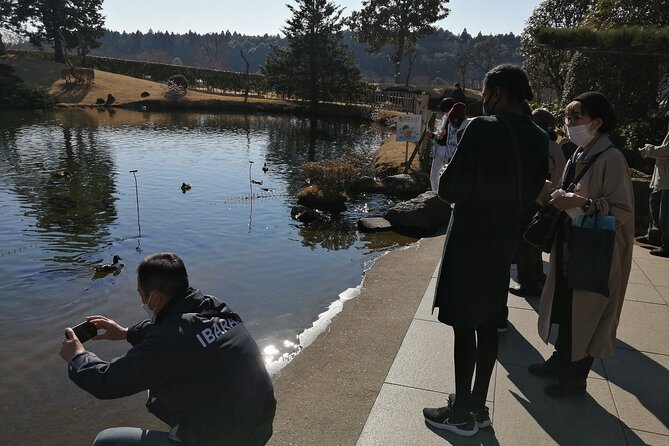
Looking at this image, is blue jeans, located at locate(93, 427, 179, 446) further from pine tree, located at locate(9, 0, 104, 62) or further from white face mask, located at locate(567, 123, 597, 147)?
pine tree, located at locate(9, 0, 104, 62)

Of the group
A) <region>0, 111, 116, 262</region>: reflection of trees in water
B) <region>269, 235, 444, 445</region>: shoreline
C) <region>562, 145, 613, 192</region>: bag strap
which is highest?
<region>562, 145, 613, 192</region>: bag strap

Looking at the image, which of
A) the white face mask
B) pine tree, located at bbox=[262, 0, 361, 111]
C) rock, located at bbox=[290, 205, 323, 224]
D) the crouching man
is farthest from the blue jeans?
pine tree, located at bbox=[262, 0, 361, 111]

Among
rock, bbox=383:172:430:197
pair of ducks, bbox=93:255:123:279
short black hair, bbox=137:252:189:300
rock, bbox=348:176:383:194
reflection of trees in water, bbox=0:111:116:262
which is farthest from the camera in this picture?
rock, bbox=348:176:383:194

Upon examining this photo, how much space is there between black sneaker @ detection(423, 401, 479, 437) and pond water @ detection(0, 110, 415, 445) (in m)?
2.43

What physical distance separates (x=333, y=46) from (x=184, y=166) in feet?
90.5

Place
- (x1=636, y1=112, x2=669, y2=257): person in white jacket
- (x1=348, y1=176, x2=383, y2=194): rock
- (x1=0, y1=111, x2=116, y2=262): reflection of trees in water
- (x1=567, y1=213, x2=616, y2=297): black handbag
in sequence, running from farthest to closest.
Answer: (x1=348, y1=176, x2=383, y2=194): rock → (x1=0, y1=111, x2=116, y2=262): reflection of trees in water → (x1=636, y1=112, x2=669, y2=257): person in white jacket → (x1=567, y1=213, x2=616, y2=297): black handbag

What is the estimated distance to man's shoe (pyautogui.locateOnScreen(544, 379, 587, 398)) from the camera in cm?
312

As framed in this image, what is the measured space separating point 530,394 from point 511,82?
1.98 meters

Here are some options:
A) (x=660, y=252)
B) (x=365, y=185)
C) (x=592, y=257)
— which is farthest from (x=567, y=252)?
(x=365, y=185)

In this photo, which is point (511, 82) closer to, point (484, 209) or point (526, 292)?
point (484, 209)

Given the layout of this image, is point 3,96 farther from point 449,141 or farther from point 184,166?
point 449,141

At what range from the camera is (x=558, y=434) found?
110 inches

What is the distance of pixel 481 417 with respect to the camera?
283 centimetres

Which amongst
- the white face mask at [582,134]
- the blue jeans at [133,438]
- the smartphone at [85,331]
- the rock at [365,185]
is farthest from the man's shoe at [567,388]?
the rock at [365,185]
